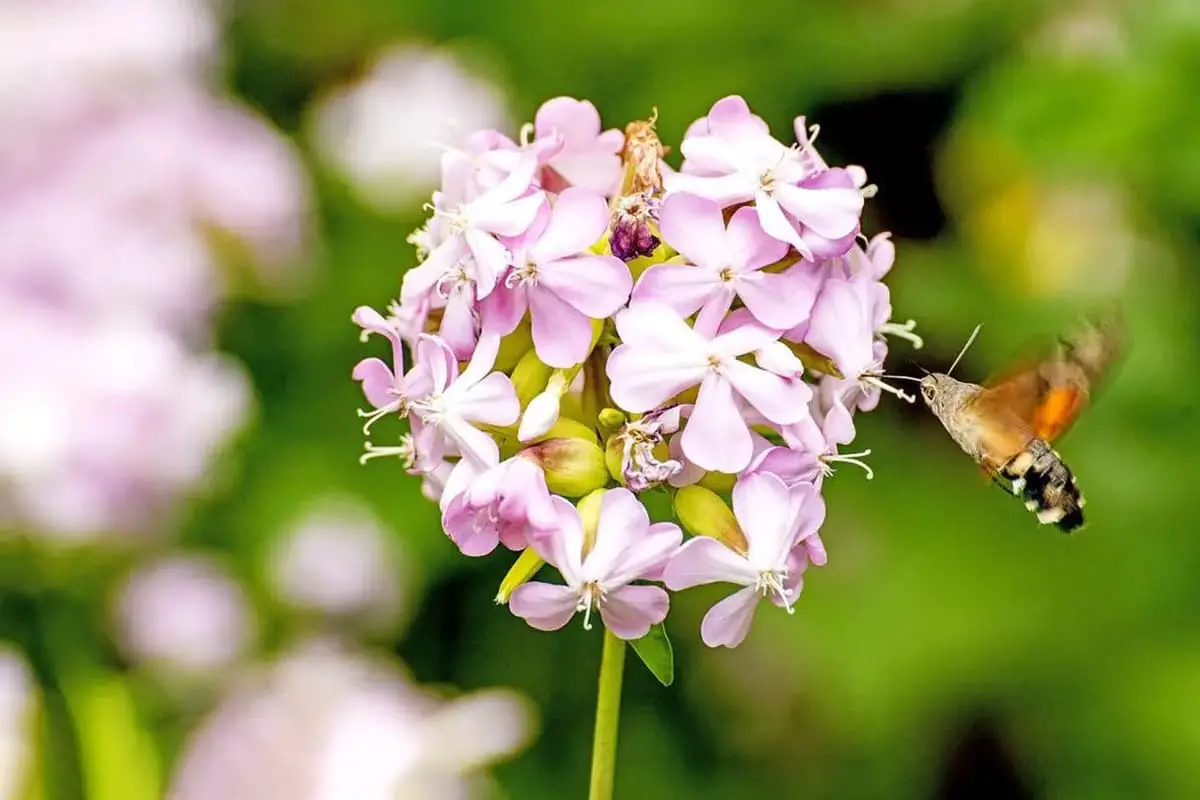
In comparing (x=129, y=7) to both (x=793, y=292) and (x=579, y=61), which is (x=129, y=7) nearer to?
(x=579, y=61)

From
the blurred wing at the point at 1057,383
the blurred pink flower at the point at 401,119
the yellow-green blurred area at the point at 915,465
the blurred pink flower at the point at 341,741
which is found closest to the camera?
the blurred wing at the point at 1057,383

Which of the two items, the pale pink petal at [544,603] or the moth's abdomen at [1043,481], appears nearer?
the pale pink petal at [544,603]

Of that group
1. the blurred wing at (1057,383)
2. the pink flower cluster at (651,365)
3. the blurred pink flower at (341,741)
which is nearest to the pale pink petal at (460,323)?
the pink flower cluster at (651,365)

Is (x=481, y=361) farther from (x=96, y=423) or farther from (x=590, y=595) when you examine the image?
(x=96, y=423)

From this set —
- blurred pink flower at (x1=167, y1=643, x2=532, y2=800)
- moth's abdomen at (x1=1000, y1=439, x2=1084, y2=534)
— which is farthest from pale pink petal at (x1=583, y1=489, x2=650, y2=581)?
blurred pink flower at (x1=167, y1=643, x2=532, y2=800)

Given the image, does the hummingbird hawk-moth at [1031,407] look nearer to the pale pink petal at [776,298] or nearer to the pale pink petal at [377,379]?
the pale pink petal at [776,298]

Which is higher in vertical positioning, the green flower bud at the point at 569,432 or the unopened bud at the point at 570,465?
the green flower bud at the point at 569,432

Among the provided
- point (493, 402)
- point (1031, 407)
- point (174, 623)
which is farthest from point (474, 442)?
point (174, 623)

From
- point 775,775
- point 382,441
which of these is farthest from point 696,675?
point 382,441

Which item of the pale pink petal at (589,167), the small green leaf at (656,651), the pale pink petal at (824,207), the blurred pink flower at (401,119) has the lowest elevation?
the blurred pink flower at (401,119)
